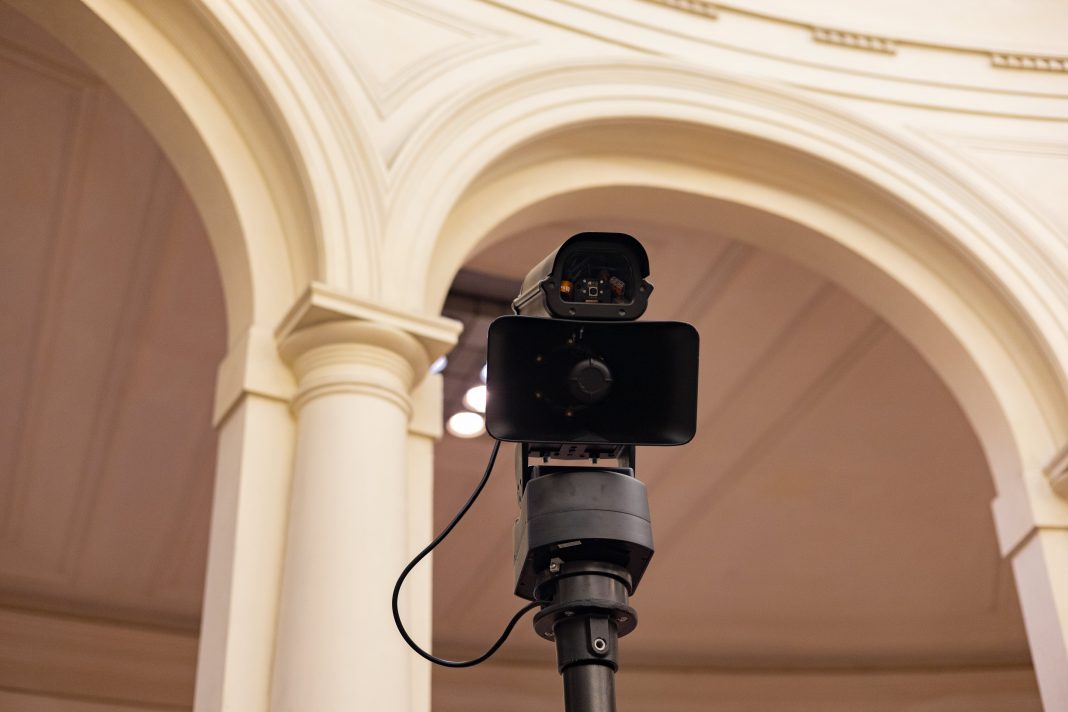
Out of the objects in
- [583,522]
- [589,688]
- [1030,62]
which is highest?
[1030,62]

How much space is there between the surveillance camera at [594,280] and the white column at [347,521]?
1.88m

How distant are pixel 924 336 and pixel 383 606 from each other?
286cm

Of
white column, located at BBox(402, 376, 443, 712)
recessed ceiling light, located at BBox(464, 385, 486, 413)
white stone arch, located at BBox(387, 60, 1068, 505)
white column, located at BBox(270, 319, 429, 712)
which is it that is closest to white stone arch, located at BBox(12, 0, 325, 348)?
white column, located at BBox(270, 319, 429, 712)

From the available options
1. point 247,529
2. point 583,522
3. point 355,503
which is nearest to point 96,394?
point 247,529

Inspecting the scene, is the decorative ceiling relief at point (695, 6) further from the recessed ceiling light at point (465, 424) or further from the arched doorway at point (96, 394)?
the recessed ceiling light at point (465, 424)

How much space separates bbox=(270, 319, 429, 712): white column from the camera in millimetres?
3412

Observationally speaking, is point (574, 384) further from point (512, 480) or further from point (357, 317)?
point (512, 480)

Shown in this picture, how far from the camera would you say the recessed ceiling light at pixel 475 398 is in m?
7.81

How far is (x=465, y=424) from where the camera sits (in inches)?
319

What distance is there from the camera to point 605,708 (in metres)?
1.53

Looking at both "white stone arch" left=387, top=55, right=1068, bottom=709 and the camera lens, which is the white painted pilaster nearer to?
"white stone arch" left=387, top=55, right=1068, bottom=709

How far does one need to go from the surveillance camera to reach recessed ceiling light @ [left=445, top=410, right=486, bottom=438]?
6.18 m

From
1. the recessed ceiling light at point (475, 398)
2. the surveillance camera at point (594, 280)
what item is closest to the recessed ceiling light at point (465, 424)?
the recessed ceiling light at point (475, 398)

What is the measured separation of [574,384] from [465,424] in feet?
20.9
